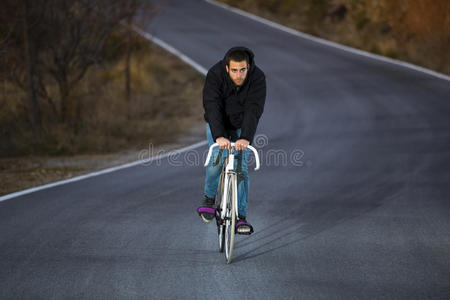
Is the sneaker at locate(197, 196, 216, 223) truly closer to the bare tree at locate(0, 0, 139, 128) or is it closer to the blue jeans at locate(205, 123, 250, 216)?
the blue jeans at locate(205, 123, 250, 216)

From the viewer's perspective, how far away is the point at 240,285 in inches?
215

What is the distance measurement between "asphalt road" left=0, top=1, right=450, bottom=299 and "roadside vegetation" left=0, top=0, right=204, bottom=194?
225cm

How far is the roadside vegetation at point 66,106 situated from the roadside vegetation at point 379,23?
387 inches

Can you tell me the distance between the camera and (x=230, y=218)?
616 cm

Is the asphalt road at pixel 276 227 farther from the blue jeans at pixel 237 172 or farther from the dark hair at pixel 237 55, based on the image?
the dark hair at pixel 237 55

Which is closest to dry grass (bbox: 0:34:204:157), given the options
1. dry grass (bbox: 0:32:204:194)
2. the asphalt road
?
dry grass (bbox: 0:32:204:194)

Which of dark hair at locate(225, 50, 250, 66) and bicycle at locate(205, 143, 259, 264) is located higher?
dark hair at locate(225, 50, 250, 66)

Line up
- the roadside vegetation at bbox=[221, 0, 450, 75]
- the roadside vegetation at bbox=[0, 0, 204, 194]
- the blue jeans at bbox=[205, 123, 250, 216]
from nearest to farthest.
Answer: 1. the blue jeans at bbox=[205, 123, 250, 216]
2. the roadside vegetation at bbox=[0, 0, 204, 194]
3. the roadside vegetation at bbox=[221, 0, 450, 75]

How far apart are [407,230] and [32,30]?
1148cm

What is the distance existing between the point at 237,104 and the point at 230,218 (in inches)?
45.7

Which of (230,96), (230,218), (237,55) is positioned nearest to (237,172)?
(230,218)

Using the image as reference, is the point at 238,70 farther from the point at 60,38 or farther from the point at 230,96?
the point at 60,38

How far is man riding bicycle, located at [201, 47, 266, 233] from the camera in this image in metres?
6.01

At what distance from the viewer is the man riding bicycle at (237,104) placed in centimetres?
601
